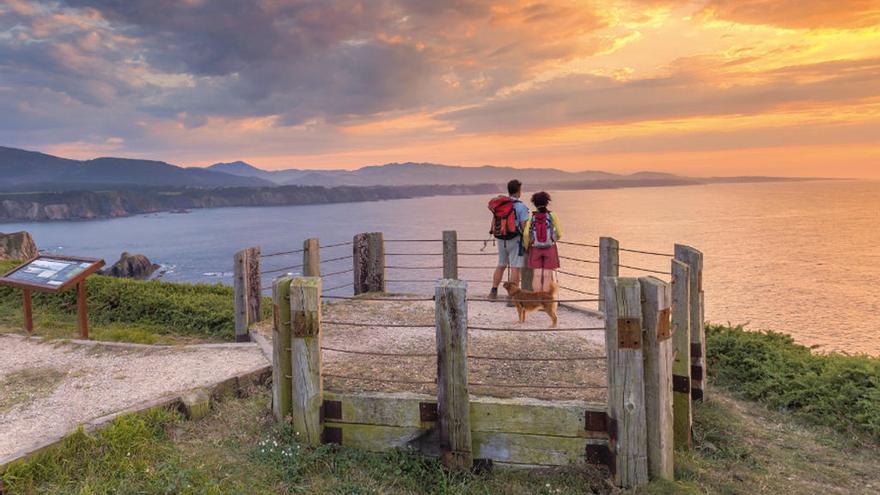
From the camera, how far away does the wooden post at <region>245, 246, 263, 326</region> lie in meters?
10.3

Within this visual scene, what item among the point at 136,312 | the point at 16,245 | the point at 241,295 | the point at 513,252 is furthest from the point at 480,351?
Answer: the point at 16,245

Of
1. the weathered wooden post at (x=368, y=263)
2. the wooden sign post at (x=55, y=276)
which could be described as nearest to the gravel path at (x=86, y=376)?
the wooden sign post at (x=55, y=276)

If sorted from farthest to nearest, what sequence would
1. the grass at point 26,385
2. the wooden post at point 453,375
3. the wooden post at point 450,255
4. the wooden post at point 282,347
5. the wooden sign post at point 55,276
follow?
the wooden post at point 450,255
the wooden sign post at point 55,276
the grass at point 26,385
the wooden post at point 282,347
the wooden post at point 453,375

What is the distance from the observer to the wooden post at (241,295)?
10.1m

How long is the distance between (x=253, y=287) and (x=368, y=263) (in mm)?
3313

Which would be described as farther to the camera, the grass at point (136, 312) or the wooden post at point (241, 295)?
the grass at point (136, 312)

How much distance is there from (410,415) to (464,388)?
73cm

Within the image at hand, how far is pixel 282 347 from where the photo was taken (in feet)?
20.2

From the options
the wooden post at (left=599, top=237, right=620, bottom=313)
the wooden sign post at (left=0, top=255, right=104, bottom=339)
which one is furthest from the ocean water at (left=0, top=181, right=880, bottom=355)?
the wooden sign post at (left=0, top=255, right=104, bottom=339)

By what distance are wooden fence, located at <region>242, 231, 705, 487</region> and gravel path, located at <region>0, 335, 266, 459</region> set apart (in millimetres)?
2090

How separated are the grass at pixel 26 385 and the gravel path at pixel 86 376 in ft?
0.04

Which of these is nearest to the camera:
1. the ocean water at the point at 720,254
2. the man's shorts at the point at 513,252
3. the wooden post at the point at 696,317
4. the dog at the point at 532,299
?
the wooden post at the point at 696,317

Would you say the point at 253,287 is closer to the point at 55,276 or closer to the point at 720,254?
the point at 55,276

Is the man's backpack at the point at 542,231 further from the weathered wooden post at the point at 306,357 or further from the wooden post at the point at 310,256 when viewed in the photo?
the weathered wooden post at the point at 306,357
